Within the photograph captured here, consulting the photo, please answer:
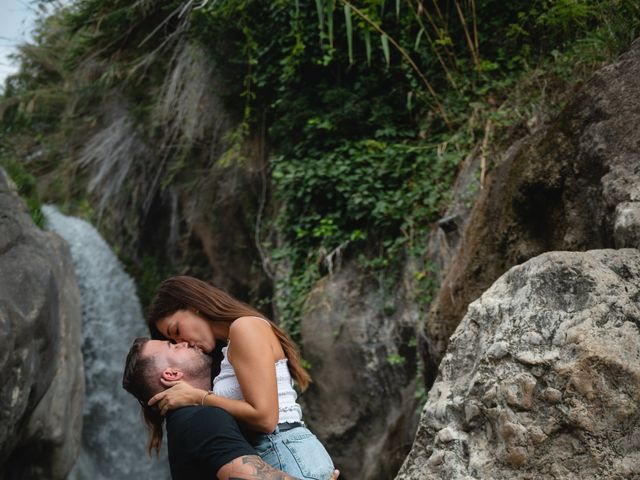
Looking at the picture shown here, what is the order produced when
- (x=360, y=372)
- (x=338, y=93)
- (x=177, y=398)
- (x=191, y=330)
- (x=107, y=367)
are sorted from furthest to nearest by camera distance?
(x=107, y=367) < (x=338, y=93) < (x=360, y=372) < (x=191, y=330) < (x=177, y=398)

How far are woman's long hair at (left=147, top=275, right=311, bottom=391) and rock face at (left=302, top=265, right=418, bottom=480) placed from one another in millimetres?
3725

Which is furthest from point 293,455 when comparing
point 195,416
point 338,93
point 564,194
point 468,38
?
point 338,93

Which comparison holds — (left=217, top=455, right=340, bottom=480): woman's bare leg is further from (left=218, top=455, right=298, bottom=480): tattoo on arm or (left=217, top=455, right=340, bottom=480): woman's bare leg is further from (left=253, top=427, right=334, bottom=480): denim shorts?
(left=253, top=427, right=334, bottom=480): denim shorts

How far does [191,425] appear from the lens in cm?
192

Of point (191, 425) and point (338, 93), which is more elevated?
point (338, 93)

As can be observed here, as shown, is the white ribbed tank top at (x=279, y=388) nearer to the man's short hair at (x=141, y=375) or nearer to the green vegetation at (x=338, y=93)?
the man's short hair at (x=141, y=375)

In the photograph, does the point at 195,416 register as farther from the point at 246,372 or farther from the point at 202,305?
the point at 202,305

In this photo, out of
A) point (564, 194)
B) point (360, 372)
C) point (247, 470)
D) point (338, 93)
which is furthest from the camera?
point (338, 93)

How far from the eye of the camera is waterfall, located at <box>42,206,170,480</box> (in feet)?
28.5

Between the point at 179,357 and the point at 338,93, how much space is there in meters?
5.43

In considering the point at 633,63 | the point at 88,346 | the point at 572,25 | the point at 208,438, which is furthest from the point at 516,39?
the point at 88,346

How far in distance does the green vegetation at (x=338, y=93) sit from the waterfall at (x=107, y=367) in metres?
1.76

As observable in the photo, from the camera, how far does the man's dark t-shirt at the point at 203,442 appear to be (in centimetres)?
183

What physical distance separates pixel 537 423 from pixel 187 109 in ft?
24.3
